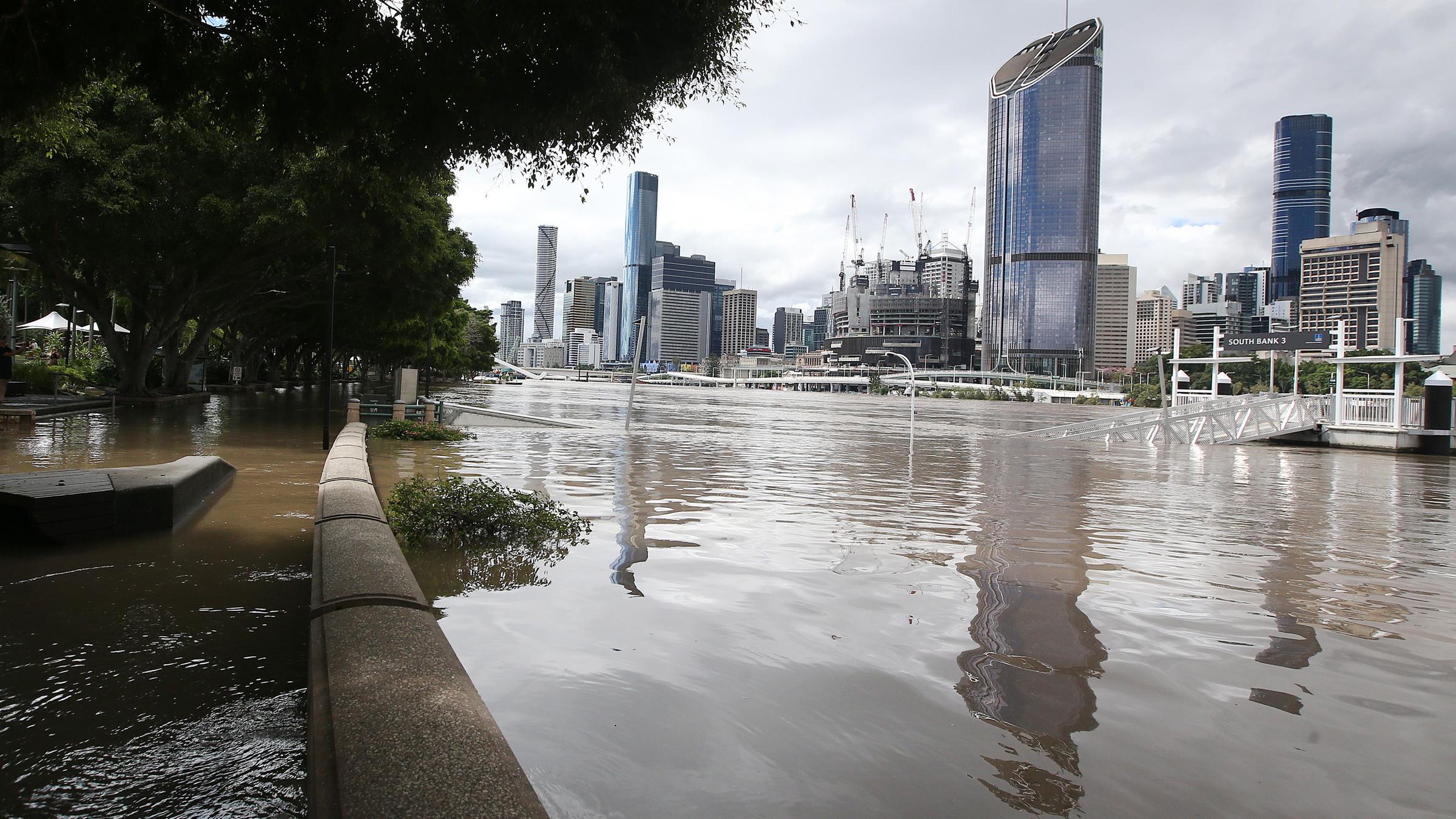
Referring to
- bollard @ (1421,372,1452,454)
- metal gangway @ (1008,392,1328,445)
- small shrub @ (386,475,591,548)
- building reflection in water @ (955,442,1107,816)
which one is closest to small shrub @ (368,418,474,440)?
small shrub @ (386,475,591,548)

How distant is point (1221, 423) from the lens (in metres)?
35.4

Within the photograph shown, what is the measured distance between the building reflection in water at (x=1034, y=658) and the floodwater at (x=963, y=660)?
0.08 feet

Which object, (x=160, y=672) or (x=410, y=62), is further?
(x=410, y=62)

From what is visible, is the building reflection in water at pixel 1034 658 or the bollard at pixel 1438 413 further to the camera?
the bollard at pixel 1438 413

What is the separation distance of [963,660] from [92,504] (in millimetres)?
7357

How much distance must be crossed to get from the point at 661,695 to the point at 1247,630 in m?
4.59

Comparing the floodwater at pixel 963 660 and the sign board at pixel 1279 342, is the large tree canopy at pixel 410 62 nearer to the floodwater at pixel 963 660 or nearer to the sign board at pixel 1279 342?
the floodwater at pixel 963 660

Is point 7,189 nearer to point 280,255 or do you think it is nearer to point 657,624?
point 280,255

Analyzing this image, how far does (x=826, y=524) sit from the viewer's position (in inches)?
443

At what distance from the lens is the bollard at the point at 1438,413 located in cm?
3244

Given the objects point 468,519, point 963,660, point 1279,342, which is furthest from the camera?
point 1279,342

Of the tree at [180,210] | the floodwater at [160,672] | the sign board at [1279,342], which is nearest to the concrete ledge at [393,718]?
the floodwater at [160,672]

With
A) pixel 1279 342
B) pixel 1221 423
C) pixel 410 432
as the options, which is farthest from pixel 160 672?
pixel 1279 342

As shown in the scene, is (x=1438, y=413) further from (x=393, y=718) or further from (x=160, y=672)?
(x=160, y=672)
